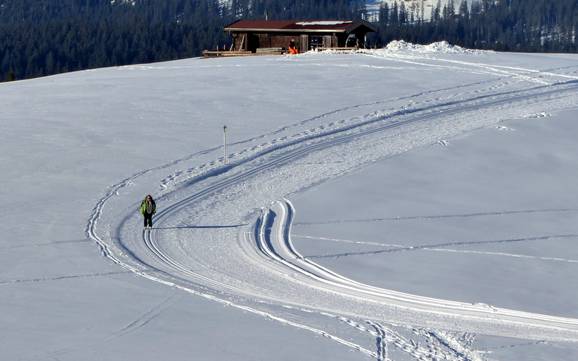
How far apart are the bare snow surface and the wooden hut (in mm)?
12993

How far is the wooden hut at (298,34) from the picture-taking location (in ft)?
197

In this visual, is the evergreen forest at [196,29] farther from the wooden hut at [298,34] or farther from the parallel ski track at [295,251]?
the parallel ski track at [295,251]

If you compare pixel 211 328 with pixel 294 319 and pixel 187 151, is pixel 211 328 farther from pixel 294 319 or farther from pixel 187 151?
pixel 187 151

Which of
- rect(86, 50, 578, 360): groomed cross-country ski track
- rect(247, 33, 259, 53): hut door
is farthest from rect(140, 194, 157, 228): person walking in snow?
rect(247, 33, 259, 53): hut door

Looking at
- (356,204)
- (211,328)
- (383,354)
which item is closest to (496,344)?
(383,354)

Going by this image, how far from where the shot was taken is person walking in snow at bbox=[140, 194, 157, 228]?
24.1 metres

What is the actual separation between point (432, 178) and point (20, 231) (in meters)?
12.1

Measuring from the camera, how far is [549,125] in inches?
1457

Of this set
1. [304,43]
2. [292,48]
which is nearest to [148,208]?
[292,48]

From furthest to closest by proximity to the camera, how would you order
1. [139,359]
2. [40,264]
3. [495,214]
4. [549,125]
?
1. [549,125]
2. [495,214]
3. [40,264]
4. [139,359]

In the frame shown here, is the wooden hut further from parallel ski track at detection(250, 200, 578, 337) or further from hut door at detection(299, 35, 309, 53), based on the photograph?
parallel ski track at detection(250, 200, 578, 337)

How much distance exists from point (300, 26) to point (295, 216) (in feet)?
121

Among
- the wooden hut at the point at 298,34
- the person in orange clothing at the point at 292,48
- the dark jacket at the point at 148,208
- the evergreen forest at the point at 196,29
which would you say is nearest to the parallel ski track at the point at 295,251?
the dark jacket at the point at 148,208

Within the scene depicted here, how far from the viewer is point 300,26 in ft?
202
